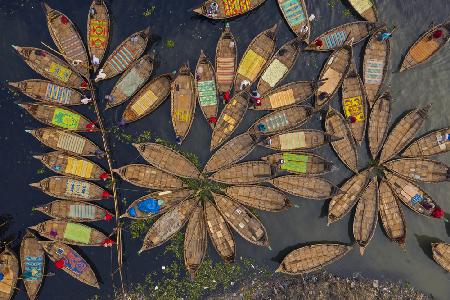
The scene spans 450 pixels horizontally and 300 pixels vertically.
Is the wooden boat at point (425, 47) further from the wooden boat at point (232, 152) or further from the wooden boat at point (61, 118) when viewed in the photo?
the wooden boat at point (61, 118)

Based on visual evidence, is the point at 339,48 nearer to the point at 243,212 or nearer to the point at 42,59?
the point at 243,212

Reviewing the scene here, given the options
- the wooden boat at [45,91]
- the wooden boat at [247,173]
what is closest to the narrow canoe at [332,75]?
the wooden boat at [247,173]

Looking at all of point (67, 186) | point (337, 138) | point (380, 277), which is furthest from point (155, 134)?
point (380, 277)

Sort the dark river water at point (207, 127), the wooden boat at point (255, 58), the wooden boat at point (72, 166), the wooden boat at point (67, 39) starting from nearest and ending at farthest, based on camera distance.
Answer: the wooden boat at point (72, 166)
the wooden boat at point (67, 39)
the wooden boat at point (255, 58)
the dark river water at point (207, 127)

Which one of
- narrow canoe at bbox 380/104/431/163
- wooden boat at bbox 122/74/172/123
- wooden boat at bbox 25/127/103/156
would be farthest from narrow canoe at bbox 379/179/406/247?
wooden boat at bbox 25/127/103/156

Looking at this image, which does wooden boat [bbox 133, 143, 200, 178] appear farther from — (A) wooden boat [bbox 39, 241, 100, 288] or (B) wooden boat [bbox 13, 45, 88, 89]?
(A) wooden boat [bbox 39, 241, 100, 288]

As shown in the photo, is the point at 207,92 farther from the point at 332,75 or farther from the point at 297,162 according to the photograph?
the point at 332,75
